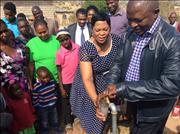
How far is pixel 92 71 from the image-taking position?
3.32 meters

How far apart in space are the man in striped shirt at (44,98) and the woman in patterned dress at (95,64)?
1.11m

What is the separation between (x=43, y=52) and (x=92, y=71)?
4.98ft

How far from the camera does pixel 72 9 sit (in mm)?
25250

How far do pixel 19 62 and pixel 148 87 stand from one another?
2149 millimetres

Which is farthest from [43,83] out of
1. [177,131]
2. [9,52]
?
[177,131]

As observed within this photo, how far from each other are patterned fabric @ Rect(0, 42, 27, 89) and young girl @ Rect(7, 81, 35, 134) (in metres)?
0.10

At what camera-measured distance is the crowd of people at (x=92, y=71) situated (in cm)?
238

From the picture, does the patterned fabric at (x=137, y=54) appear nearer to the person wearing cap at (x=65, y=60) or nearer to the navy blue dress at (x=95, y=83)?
the navy blue dress at (x=95, y=83)

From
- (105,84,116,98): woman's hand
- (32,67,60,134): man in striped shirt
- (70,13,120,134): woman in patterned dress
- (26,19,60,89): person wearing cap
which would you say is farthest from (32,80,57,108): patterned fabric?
(105,84,116,98): woman's hand

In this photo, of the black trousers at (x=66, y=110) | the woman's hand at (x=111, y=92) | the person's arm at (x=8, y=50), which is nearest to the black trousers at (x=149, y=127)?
the woman's hand at (x=111, y=92)

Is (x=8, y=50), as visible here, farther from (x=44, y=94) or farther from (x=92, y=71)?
(x=92, y=71)

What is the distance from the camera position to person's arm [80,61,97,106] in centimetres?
321

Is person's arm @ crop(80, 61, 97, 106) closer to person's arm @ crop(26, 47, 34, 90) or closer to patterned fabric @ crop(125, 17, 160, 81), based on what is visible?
patterned fabric @ crop(125, 17, 160, 81)

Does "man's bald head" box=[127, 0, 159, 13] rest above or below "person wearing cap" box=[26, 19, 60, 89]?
above
